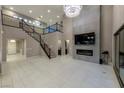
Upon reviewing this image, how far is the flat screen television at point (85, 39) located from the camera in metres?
7.81

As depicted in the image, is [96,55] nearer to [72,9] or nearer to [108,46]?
[108,46]

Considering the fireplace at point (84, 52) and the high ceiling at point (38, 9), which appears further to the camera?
the high ceiling at point (38, 9)

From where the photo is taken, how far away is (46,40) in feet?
40.4

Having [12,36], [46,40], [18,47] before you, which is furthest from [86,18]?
[18,47]

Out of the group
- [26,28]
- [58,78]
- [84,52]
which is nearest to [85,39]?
[84,52]

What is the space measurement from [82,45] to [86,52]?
0.69m

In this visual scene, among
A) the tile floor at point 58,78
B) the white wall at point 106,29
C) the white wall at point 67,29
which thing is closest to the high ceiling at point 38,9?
the white wall at point 67,29

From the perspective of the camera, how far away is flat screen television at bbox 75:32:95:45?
7.81 metres

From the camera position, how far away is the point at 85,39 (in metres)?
8.40

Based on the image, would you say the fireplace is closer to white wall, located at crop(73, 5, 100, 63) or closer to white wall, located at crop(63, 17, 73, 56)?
white wall, located at crop(73, 5, 100, 63)

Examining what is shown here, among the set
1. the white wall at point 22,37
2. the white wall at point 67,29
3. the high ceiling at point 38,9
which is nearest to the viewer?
the white wall at point 22,37

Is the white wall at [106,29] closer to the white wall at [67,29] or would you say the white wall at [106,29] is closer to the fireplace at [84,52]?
the fireplace at [84,52]

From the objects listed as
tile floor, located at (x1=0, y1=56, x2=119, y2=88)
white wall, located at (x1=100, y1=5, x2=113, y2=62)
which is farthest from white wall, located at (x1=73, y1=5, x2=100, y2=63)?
tile floor, located at (x1=0, y1=56, x2=119, y2=88)

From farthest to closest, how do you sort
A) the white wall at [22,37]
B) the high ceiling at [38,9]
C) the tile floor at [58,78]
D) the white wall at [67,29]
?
the white wall at [67,29] < the high ceiling at [38,9] < the white wall at [22,37] < the tile floor at [58,78]
